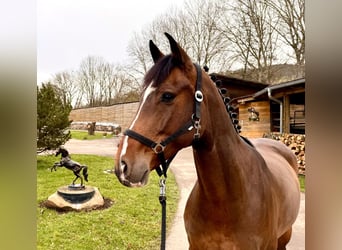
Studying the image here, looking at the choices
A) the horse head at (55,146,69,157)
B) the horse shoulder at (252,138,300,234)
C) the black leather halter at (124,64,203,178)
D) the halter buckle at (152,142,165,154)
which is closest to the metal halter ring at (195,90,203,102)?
the black leather halter at (124,64,203,178)

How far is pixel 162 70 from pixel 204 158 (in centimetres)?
24

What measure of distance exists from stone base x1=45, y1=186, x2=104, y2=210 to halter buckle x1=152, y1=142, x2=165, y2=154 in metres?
0.78

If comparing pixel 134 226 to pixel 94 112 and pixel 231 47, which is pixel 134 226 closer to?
pixel 94 112

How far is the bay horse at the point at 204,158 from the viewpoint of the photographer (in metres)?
0.57

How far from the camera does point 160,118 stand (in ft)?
1.88

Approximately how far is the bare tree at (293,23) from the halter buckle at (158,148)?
604 mm

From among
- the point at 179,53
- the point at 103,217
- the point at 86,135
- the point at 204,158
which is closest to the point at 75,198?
the point at 103,217

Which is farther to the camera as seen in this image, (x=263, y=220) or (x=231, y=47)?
(x=231, y=47)

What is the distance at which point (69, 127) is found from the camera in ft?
3.85

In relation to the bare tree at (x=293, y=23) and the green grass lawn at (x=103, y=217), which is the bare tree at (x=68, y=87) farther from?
the bare tree at (x=293, y=23)

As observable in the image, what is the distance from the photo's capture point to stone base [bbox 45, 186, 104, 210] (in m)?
1.17
